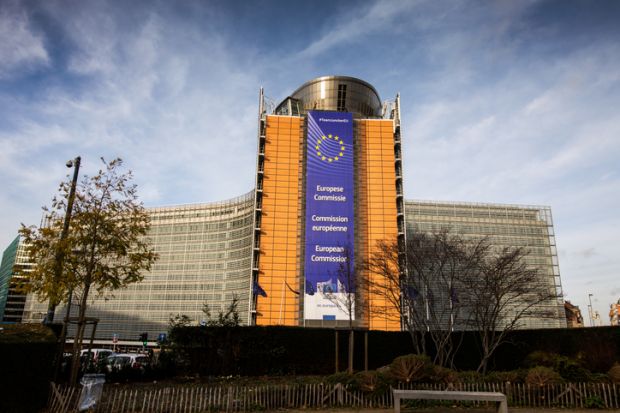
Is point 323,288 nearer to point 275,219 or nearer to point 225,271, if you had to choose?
point 275,219

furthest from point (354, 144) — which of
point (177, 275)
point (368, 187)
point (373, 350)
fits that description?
point (177, 275)

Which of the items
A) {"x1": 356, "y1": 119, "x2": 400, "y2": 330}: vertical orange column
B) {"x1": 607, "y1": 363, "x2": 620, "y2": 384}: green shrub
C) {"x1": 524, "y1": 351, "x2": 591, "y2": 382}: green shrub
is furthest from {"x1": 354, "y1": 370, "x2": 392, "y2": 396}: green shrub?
{"x1": 356, "y1": 119, "x2": 400, "y2": 330}: vertical orange column

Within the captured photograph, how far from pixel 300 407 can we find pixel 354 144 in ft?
163

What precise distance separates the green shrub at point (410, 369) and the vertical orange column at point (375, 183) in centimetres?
3959

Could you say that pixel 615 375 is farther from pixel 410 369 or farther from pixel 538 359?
pixel 410 369

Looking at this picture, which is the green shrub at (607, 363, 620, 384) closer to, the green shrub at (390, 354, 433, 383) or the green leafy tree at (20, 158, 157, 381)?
the green shrub at (390, 354, 433, 383)

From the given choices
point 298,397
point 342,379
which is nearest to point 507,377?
point 342,379

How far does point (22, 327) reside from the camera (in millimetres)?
16109

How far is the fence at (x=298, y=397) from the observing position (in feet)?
50.4

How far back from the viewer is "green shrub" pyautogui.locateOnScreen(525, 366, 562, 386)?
1723 centimetres

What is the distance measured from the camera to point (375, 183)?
61.8 m

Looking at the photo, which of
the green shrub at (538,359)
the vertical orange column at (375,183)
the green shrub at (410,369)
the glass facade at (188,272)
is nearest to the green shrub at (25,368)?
the green shrub at (410,369)

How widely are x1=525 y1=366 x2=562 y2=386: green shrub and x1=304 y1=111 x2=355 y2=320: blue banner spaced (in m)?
37.1

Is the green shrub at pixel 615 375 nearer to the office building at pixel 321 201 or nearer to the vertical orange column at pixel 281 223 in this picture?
the office building at pixel 321 201
